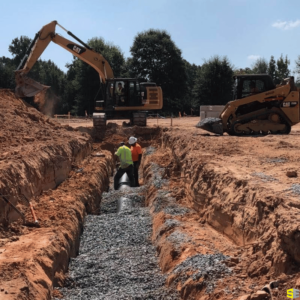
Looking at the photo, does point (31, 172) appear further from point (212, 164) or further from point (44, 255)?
point (212, 164)

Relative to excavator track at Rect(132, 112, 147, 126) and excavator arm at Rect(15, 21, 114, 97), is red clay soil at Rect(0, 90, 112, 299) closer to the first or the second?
excavator arm at Rect(15, 21, 114, 97)

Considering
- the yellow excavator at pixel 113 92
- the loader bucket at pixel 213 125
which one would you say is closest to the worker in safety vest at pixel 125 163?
the loader bucket at pixel 213 125

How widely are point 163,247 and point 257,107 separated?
10624mm

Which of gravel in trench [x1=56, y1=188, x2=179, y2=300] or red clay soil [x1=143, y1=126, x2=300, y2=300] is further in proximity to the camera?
gravel in trench [x1=56, y1=188, x2=179, y2=300]

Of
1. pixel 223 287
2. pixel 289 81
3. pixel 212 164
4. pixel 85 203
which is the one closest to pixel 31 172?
pixel 85 203

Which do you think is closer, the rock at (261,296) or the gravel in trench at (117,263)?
the rock at (261,296)

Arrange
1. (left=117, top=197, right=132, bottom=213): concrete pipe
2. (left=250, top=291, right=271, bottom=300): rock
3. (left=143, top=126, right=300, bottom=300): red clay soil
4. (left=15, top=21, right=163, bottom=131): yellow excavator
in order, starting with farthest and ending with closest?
(left=15, top=21, right=163, bottom=131): yellow excavator
(left=117, top=197, right=132, bottom=213): concrete pipe
(left=143, top=126, right=300, bottom=300): red clay soil
(left=250, top=291, right=271, bottom=300): rock

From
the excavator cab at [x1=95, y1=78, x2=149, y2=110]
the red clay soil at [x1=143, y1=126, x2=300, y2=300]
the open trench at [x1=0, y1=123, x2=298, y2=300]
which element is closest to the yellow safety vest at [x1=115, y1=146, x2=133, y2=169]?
the red clay soil at [x1=143, y1=126, x2=300, y2=300]

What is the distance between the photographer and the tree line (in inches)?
1812

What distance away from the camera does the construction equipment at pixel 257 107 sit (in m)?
16.2

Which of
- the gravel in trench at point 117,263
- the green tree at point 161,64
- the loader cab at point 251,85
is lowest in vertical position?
the gravel in trench at point 117,263

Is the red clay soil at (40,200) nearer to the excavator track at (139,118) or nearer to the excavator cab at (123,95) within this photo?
the excavator cab at (123,95)

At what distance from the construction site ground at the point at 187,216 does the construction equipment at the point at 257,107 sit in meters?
2.38

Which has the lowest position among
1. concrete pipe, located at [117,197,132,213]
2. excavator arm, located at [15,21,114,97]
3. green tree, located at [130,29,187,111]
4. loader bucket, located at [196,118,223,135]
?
concrete pipe, located at [117,197,132,213]
